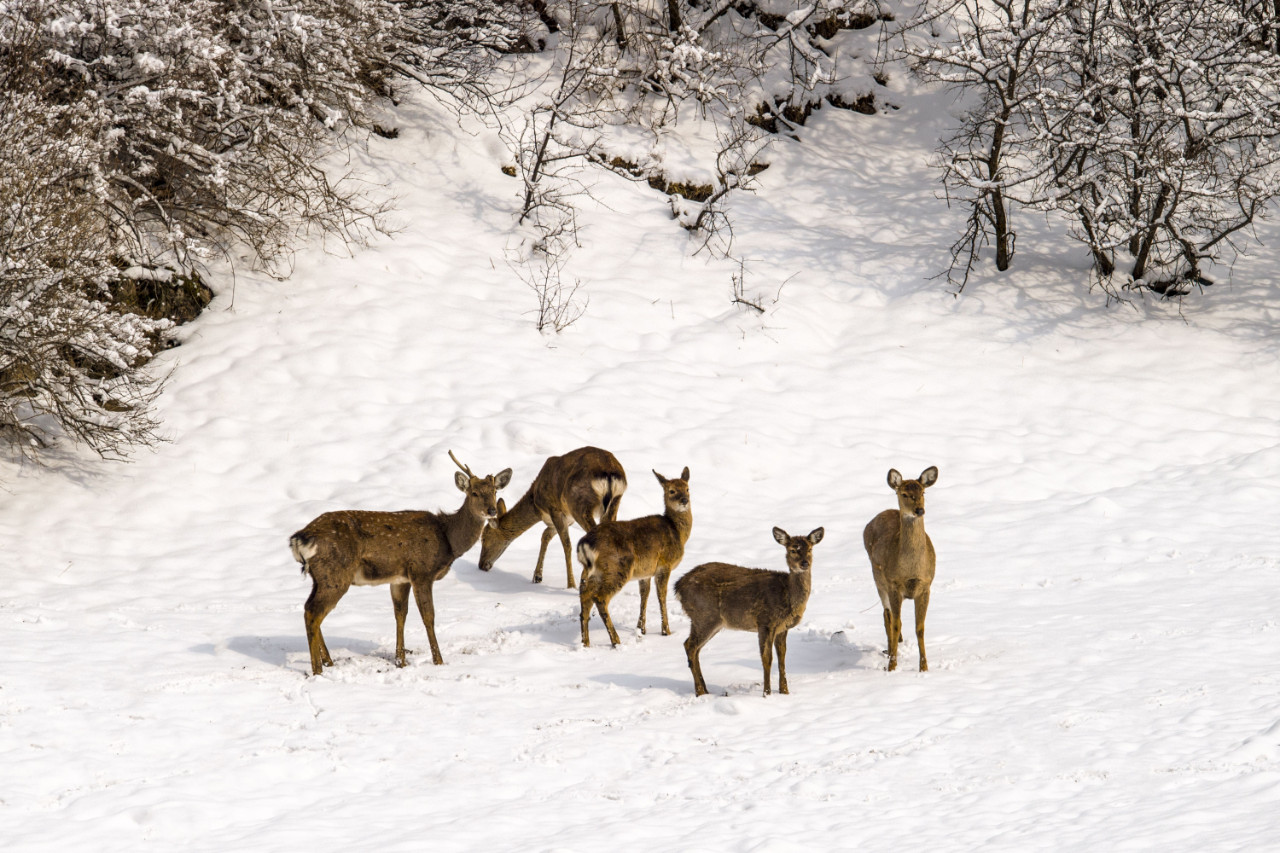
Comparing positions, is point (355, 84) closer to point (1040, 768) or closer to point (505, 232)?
point (505, 232)

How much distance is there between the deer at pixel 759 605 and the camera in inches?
335

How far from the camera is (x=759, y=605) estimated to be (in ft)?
28.0

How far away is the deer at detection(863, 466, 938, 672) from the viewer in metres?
8.98

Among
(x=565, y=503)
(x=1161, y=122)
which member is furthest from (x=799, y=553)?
(x=1161, y=122)

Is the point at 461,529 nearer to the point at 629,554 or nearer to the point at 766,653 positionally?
the point at 629,554

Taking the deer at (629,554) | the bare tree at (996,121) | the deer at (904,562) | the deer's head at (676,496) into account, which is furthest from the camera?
the bare tree at (996,121)

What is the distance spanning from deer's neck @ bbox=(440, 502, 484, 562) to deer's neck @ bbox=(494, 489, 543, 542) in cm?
200

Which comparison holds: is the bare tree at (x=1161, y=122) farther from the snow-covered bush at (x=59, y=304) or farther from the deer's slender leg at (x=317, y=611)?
the deer's slender leg at (x=317, y=611)

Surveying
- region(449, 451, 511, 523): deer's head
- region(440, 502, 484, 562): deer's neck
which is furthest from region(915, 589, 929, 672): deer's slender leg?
region(440, 502, 484, 562): deer's neck

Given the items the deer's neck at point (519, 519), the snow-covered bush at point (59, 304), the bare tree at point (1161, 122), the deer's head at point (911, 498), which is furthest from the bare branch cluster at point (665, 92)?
the deer's head at point (911, 498)

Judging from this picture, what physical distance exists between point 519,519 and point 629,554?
254cm

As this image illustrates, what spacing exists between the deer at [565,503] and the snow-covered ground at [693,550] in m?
0.38

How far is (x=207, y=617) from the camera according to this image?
10312 mm

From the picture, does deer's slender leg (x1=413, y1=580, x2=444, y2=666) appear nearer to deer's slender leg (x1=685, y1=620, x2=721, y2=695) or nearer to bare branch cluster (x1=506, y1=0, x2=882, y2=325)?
deer's slender leg (x1=685, y1=620, x2=721, y2=695)
